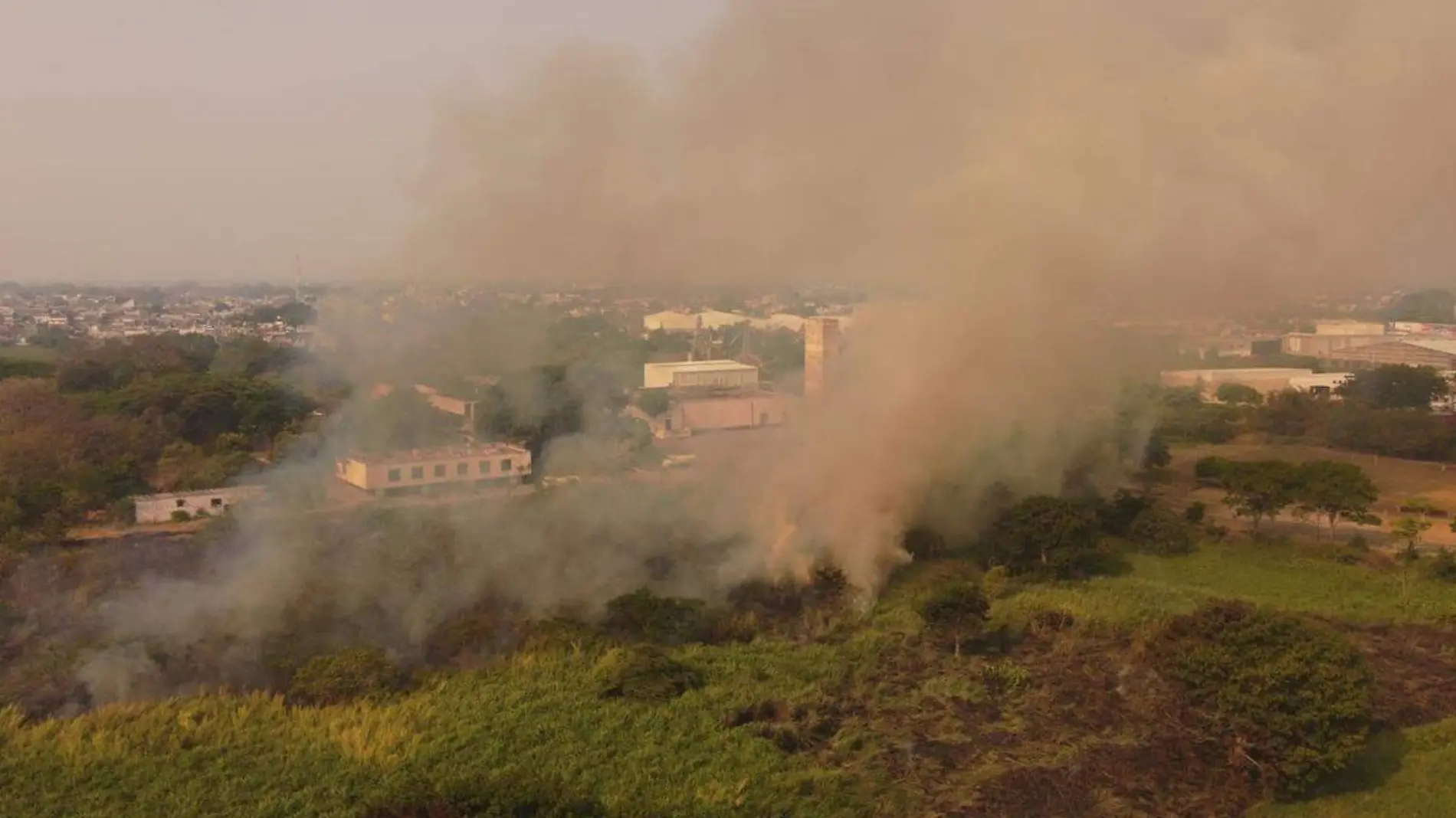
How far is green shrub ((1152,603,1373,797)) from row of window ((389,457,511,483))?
37.1ft

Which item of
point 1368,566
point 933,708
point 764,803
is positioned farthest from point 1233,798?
point 1368,566

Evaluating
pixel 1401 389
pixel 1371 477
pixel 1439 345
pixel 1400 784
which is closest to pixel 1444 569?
pixel 1400 784

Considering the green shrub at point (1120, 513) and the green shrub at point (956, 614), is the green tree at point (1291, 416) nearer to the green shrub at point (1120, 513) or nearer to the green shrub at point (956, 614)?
the green shrub at point (1120, 513)

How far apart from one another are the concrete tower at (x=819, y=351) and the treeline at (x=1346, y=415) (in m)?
8.85

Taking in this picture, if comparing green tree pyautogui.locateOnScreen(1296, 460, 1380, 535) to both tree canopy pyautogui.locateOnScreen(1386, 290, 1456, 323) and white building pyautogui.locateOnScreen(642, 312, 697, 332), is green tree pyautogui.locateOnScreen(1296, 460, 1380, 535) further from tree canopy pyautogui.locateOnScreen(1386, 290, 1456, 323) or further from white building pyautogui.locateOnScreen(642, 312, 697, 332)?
tree canopy pyautogui.locateOnScreen(1386, 290, 1456, 323)

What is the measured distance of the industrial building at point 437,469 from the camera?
53.9 feet

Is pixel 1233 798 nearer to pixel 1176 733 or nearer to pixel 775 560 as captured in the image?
pixel 1176 733

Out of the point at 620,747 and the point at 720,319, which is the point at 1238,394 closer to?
the point at 720,319

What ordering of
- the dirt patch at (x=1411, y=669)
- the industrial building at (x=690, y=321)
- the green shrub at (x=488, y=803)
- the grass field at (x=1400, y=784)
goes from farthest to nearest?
1. the industrial building at (x=690, y=321)
2. the dirt patch at (x=1411, y=669)
3. the grass field at (x=1400, y=784)
4. the green shrub at (x=488, y=803)

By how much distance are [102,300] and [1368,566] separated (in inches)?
3180

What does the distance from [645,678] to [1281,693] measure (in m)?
5.17

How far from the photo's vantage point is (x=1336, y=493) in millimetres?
15750

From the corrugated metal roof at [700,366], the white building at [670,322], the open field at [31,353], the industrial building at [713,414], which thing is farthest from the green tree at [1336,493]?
the open field at [31,353]

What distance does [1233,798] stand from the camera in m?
8.33
